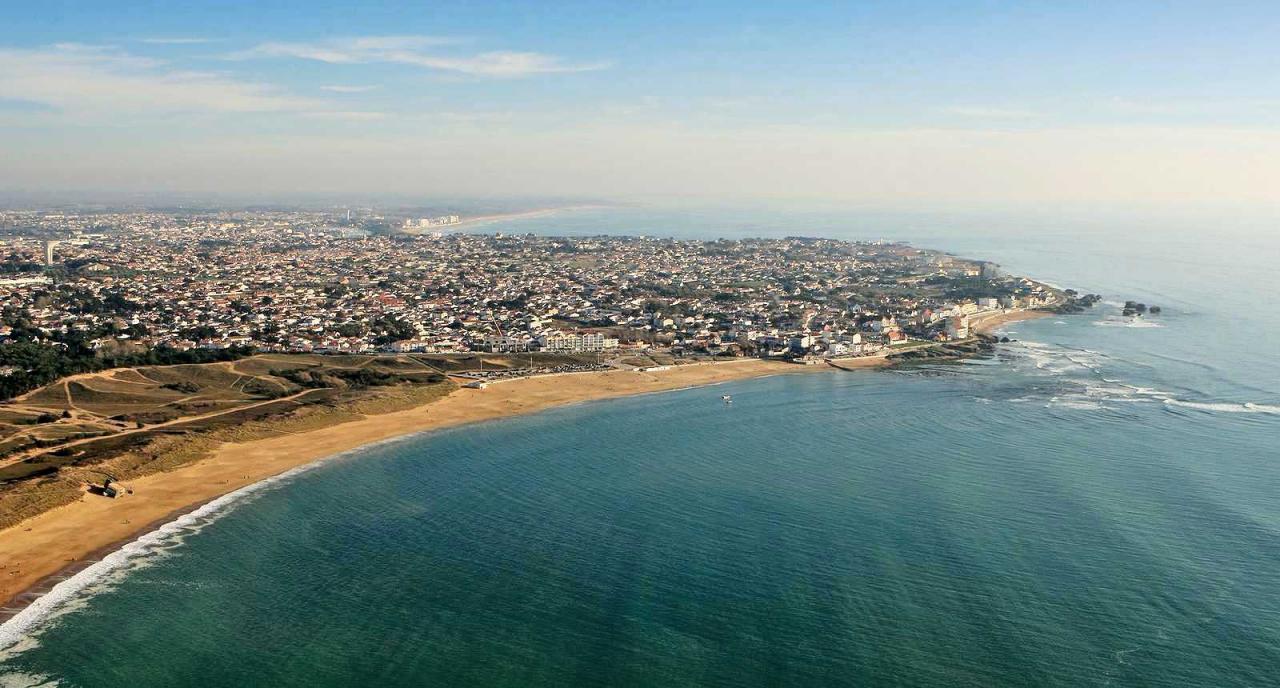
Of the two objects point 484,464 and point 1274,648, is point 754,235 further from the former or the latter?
point 1274,648

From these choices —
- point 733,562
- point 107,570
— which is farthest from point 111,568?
point 733,562

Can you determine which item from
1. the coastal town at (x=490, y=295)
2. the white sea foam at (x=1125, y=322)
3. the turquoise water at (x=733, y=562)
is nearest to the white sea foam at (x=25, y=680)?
the turquoise water at (x=733, y=562)

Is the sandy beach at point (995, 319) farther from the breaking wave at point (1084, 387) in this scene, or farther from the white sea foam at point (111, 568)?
the white sea foam at point (111, 568)

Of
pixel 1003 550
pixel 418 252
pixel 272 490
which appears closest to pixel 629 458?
pixel 272 490

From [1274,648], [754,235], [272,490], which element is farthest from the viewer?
[754,235]

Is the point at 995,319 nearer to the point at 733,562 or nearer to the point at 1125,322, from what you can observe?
the point at 1125,322

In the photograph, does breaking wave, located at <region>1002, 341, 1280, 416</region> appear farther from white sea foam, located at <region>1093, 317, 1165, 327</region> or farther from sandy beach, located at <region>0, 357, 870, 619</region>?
sandy beach, located at <region>0, 357, 870, 619</region>

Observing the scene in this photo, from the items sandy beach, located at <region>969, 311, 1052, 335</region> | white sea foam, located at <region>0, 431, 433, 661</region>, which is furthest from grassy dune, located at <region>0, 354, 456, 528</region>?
sandy beach, located at <region>969, 311, 1052, 335</region>
